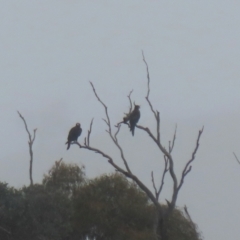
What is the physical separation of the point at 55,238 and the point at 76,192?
5934 millimetres

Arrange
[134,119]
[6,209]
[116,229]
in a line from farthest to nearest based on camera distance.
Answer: [116,229] → [6,209] → [134,119]

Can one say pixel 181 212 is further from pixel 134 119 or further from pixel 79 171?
pixel 134 119

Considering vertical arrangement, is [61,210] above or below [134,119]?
above

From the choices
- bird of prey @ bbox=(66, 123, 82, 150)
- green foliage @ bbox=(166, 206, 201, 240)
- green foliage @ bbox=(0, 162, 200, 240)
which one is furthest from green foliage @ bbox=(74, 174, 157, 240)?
bird of prey @ bbox=(66, 123, 82, 150)

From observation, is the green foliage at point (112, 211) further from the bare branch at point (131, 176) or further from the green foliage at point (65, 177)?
the bare branch at point (131, 176)

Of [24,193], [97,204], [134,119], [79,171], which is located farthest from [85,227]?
[134,119]

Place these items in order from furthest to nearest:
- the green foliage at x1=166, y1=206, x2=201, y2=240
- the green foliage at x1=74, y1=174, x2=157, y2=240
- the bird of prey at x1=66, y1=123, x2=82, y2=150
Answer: the green foliage at x1=74, y1=174, x2=157, y2=240
the green foliage at x1=166, y1=206, x2=201, y2=240
the bird of prey at x1=66, y1=123, x2=82, y2=150

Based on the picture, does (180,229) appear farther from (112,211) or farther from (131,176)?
(131,176)

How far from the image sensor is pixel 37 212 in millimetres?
23688

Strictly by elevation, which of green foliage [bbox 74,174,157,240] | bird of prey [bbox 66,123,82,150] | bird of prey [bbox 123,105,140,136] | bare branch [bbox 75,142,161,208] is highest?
green foliage [bbox 74,174,157,240]

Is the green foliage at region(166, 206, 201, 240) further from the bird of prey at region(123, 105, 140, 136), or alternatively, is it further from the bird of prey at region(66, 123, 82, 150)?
the bird of prey at region(123, 105, 140, 136)

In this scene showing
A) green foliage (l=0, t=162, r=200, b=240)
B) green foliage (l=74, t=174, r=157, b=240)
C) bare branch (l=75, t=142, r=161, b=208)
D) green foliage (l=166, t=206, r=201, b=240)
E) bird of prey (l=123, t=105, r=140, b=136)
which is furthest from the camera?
green foliage (l=74, t=174, r=157, b=240)

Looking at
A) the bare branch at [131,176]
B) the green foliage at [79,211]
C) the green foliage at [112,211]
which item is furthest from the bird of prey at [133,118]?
the green foliage at [112,211]

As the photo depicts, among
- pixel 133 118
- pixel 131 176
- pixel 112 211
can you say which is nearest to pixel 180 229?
pixel 112 211
